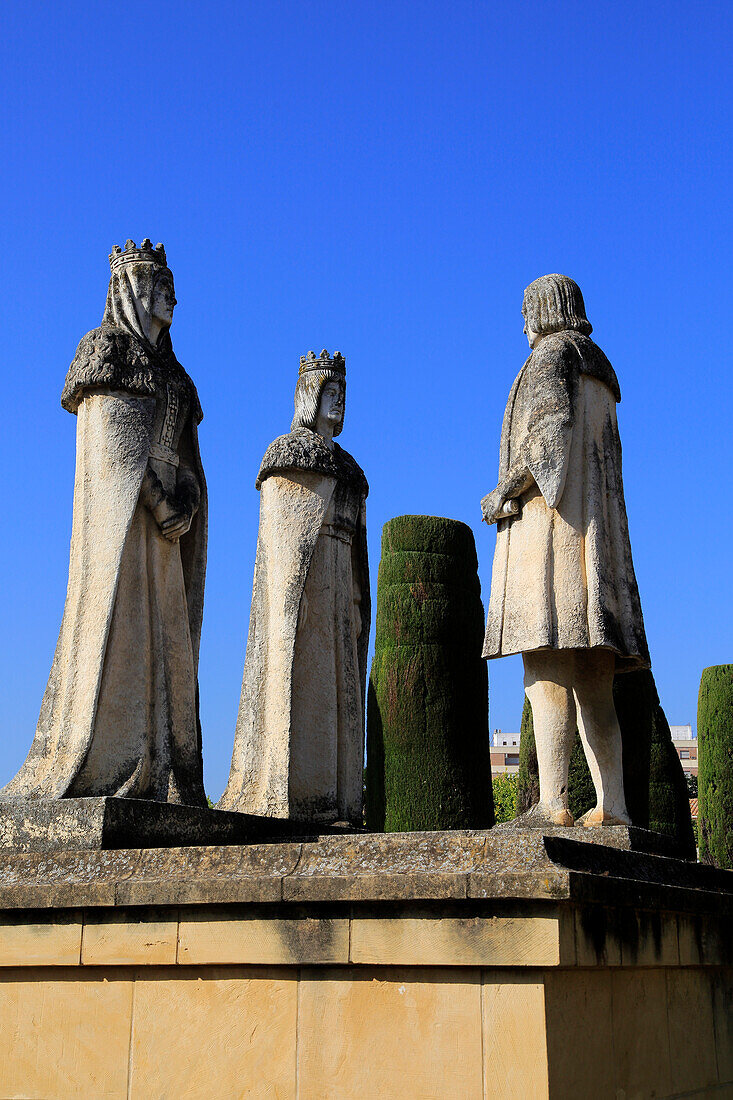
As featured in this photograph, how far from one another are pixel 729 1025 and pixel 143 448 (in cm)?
444

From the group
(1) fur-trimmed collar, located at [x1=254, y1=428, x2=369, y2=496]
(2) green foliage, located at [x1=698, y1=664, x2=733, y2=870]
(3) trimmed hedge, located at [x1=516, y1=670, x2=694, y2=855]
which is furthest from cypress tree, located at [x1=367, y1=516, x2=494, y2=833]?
(1) fur-trimmed collar, located at [x1=254, y1=428, x2=369, y2=496]

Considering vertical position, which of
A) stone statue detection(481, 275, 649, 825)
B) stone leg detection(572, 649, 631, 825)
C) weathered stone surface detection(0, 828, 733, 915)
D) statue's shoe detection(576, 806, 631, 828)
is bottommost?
weathered stone surface detection(0, 828, 733, 915)

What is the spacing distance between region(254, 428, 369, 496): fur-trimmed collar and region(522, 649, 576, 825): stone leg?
259 cm

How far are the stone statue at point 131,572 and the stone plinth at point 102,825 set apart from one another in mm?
295

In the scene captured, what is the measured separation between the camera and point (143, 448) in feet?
23.1

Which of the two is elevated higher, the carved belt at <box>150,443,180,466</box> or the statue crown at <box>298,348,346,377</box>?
the statue crown at <box>298,348,346,377</box>

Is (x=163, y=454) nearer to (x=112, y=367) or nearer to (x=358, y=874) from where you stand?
(x=112, y=367)

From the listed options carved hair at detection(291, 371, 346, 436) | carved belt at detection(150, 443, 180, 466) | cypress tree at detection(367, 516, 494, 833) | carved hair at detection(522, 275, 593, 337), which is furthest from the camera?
cypress tree at detection(367, 516, 494, 833)

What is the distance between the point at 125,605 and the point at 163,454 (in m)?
1.01

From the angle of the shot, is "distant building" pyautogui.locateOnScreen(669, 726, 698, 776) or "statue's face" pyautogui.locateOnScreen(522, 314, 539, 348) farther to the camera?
"distant building" pyautogui.locateOnScreen(669, 726, 698, 776)

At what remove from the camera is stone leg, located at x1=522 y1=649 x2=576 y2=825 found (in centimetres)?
675

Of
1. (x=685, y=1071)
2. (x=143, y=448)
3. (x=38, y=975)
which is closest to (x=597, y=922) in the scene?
(x=685, y=1071)

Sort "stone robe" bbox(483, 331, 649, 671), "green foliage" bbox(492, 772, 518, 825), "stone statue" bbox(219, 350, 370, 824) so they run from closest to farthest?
1. "stone robe" bbox(483, 331, 649, 671)
2. "stone statue" bbox(219, 350, 370, 824)
3. "green foliage" bbox(492, 772, 518, 825)

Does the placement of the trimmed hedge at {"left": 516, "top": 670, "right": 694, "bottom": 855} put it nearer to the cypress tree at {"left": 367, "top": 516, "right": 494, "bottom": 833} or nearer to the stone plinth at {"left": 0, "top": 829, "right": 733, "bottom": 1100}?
the cypress tree at {"left": 367, "top": 516, "right": 494, "bottom": 833}
